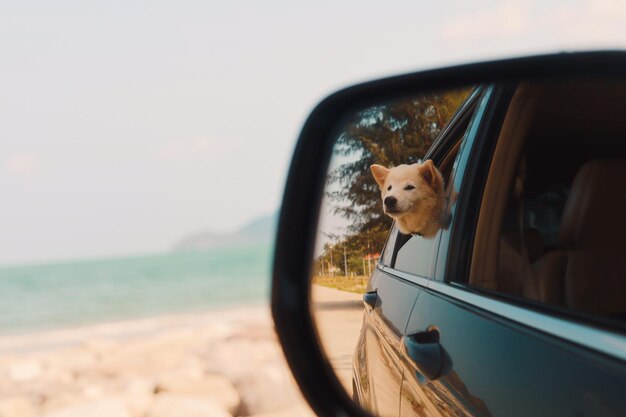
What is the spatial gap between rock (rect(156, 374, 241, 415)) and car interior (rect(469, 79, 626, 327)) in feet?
35.5

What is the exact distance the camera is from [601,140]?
→ 1739mm

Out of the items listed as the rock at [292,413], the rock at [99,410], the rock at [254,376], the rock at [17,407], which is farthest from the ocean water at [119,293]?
the rock at [292,413]

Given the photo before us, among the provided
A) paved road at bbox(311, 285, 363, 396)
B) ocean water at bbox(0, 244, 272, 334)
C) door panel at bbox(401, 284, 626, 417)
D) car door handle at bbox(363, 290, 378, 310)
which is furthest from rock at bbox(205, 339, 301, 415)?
ocean water at bbox(0, 244, 272, 334)

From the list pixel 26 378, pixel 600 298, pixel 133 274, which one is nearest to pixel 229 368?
pixel 26 378

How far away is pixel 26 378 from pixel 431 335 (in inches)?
790

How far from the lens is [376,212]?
1.98 metres

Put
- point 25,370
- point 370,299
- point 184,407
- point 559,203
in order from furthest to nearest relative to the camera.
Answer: point 25,370 → point 184,407 → point 370,299 → point 559,203

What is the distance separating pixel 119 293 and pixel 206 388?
44.0m

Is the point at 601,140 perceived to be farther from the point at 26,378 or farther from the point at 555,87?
the point at 26,378

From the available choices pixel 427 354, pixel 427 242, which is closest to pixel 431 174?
pixel 427 242

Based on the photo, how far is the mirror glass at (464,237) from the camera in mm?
1459

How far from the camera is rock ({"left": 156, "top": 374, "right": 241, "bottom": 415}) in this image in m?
12.5

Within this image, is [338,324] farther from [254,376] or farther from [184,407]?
[254,376]

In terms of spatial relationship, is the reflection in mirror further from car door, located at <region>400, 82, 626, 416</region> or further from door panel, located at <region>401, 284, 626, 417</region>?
door panel, located at <region>401, 284, 626, 417</region>
